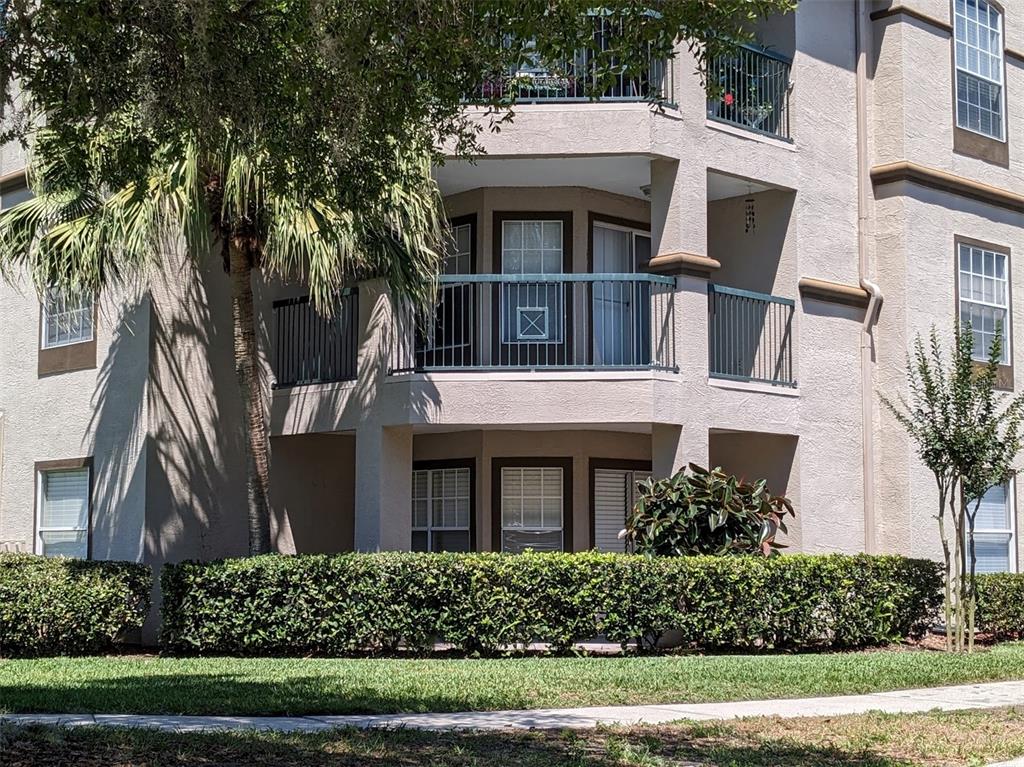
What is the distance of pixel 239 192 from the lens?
600 inches

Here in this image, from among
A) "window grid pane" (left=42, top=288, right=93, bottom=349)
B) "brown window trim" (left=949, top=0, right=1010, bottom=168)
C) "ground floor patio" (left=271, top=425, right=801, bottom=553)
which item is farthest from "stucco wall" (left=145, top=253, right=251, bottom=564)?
"brown window trim" (left=949, top=0, right=1010, bottom=168)

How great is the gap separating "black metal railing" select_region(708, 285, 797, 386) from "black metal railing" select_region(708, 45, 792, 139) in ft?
8.03

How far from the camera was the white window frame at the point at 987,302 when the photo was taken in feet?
67.6

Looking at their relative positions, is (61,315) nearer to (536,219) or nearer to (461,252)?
(461,252)

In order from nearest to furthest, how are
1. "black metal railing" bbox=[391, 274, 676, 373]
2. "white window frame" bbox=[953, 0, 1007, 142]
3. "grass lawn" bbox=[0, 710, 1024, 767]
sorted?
1. "grass lawn" bbox=[0, 710, 1024, 767]
2. "black metal railing" bbox=[391, 274, 676, 373]
3. "white window frame" bbox=[953, 0, 1007, 142]

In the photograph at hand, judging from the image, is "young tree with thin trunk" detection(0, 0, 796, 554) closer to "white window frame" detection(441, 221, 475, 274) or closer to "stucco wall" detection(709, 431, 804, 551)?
"white window frame" detection(441, 221, 475, 274)

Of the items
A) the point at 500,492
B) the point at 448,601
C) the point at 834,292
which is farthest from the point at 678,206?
the point at 448,601

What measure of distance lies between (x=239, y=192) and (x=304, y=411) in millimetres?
3955

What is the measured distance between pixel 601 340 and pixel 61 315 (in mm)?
7983

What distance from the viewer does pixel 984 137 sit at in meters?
21.4

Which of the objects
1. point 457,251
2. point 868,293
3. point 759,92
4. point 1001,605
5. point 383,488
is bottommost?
point 1001,605

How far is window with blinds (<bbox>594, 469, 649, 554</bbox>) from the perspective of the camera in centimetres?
1936

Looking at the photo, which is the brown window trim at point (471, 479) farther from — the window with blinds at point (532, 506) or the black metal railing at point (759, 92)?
the black metal railing at point (759, 92)

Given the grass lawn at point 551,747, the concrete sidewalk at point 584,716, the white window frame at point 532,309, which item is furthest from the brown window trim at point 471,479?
the grass lawn at point 551,747
